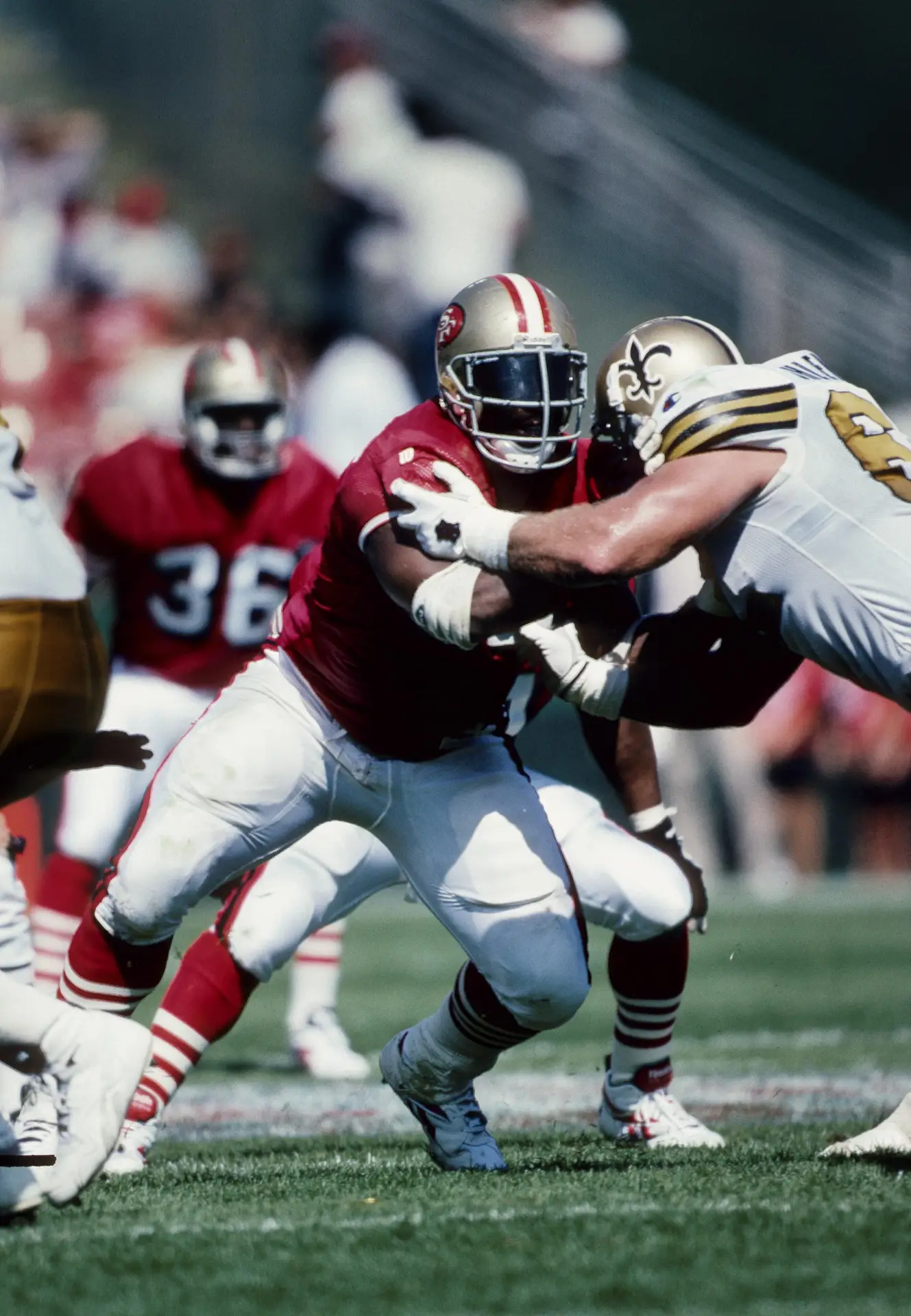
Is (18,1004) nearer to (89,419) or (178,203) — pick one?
(89,419)

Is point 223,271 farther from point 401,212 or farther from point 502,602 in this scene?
point 502,602

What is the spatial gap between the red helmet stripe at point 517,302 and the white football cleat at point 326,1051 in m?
2.63

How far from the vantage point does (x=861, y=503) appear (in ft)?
11.8

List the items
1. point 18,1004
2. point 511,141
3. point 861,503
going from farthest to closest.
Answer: point 511,141, point 861,503, point 18,1004

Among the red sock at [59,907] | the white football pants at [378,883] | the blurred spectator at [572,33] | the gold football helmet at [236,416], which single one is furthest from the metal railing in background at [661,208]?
the white football pants at [378,883]

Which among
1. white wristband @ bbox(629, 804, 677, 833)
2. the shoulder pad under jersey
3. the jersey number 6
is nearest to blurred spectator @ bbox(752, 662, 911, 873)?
white wristband @ bbox(629, 804, 677, 833)

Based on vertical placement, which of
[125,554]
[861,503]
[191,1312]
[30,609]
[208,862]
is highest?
[861,503]

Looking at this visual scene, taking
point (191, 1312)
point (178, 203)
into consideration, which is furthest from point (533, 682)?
point (178, 203)

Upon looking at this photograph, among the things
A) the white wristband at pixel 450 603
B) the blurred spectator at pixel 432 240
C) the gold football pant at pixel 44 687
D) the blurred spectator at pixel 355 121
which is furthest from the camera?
the blurred spectator at pixel 355 121

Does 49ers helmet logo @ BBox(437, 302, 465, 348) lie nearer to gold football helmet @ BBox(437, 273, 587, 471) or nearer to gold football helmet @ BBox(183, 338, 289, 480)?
gold football helmet @ BBox(437, 273, 587, 471)

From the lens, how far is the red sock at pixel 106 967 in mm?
4074

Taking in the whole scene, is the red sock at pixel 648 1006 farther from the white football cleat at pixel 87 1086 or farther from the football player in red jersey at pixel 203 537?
the football player in red jersey at pixel 203 537

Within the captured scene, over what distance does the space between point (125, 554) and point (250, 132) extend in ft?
27.9

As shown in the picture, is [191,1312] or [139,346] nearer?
[191,1312]
